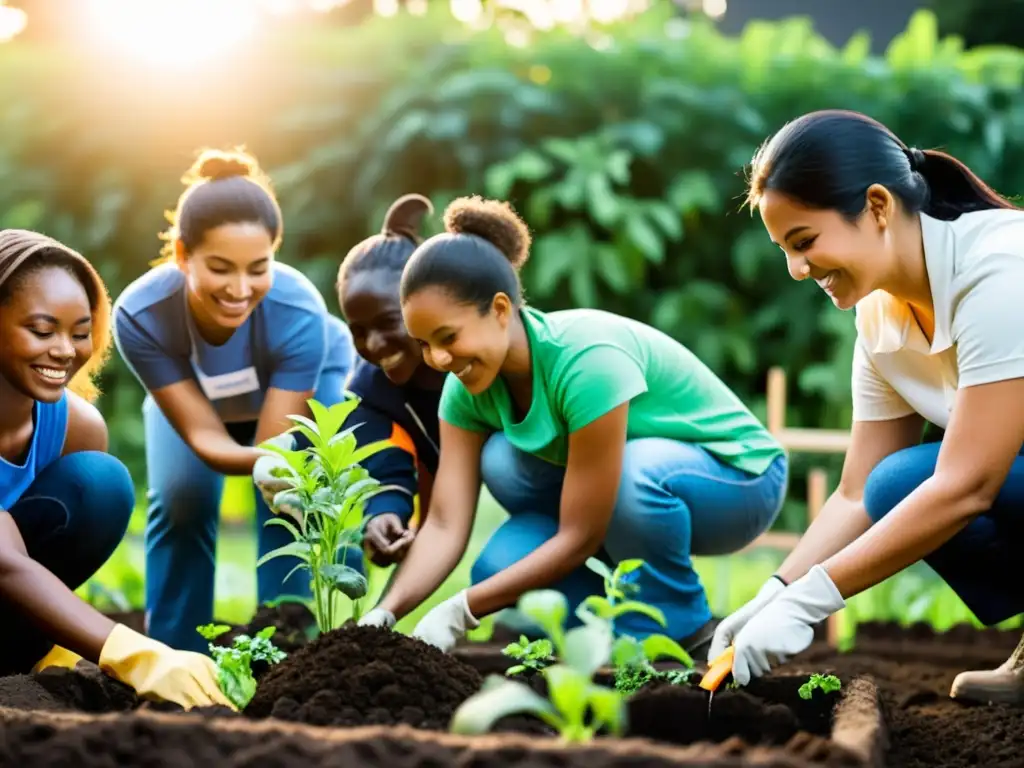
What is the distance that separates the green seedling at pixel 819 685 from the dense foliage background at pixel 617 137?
3.69 m

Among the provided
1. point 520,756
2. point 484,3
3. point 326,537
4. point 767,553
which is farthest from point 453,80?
point 520,756

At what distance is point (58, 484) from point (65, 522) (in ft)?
0.28

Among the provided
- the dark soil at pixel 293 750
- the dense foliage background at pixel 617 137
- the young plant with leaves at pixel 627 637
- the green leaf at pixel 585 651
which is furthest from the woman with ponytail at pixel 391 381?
the dense foliage background at pixel 617 137

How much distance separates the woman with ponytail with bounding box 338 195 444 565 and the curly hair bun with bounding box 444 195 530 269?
0.34 m

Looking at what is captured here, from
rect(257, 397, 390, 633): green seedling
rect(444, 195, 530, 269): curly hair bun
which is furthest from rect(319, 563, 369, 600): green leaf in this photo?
rect(444, 195, 530, 269): curly hair bun

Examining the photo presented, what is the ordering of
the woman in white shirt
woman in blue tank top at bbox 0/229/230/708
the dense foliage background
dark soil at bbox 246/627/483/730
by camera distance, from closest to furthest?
1. dark soil at bbox 246/627/483/730
2. the woman in white shirt
3. woman in blue tank top at bbox 0/229/230/708
4. the dense foliage background

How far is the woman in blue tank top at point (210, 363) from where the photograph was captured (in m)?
2.92

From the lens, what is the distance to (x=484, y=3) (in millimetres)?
7285

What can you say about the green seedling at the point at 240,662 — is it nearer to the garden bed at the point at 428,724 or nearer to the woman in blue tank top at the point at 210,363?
the garden bed at the point at 428,724

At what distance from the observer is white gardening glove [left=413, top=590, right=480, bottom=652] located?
2486 mm

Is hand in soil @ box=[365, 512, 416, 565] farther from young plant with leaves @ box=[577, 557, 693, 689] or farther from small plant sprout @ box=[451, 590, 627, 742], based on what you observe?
small plant sprout @ box=[451, 590, 627, 742]

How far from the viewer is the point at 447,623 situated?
8.25ft

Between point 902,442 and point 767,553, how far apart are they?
3.48m

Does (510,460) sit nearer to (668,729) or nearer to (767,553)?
(668,729)
